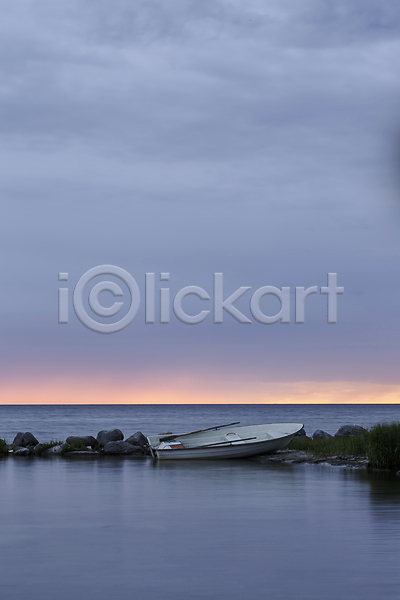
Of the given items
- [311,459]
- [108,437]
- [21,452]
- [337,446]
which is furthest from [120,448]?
[337,446]

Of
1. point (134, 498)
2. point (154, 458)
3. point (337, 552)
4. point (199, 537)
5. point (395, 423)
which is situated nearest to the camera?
point (337, 552)

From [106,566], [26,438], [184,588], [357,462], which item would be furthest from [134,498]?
[26,438]

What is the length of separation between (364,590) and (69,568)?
400 centimetres

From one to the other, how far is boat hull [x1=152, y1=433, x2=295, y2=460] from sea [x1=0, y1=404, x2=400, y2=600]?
598 centimetres

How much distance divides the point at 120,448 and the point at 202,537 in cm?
1979

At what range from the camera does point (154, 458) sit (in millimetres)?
28984

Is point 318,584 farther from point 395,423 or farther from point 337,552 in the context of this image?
point 395,423

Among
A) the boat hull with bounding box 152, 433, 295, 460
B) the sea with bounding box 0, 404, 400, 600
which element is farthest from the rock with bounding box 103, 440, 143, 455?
the sea with bounding box 0, 404, 400, 600

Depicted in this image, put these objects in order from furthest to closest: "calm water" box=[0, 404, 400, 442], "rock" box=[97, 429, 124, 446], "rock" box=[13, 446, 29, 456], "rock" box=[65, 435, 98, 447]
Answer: "calm water" box=[0, 404, 400, 442], "rock" box=[97, 429, 124, 446], "rock" box=[65, 435, 98, 447], "rock" box=[13, 446, 29, 456]

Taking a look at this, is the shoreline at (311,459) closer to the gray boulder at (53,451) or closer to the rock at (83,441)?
the rock at (83,441)

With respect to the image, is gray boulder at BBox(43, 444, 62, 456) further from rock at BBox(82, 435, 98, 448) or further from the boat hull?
the boat hull

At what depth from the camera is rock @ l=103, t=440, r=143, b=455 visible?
31000 millimetres

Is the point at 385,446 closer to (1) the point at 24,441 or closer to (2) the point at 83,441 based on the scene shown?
(2) the point at 83,441

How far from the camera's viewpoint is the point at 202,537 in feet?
39.0
